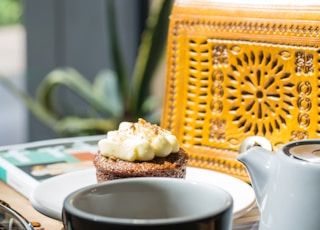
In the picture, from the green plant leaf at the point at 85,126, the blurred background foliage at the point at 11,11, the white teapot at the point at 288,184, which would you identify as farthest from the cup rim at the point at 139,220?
the blurred background foliage at the point at 11,11

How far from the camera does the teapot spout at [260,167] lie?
584 mm

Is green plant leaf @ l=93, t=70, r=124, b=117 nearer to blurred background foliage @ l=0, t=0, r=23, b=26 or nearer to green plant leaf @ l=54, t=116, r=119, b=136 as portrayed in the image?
green plant leaf @ l=54, t=116, r=119, b=136

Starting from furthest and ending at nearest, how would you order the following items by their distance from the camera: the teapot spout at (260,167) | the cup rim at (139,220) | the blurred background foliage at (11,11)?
the blurred background foliage at (11,11) → the teapot spout at (260,167) → the cup rim at (139,220)

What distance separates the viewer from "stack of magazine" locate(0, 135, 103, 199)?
2.57 ft

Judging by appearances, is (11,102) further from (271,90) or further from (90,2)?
(271,90)

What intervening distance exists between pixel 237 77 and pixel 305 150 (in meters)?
0.24

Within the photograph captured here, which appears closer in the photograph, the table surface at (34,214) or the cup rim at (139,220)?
the cup rim at (139,220)

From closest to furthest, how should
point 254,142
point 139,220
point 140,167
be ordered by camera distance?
1. point 139,220
2. point 140,167
3. point 254,142

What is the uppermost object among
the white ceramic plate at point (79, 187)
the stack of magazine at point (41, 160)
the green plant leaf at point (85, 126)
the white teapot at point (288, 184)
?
the white teapot at point (288, 184)

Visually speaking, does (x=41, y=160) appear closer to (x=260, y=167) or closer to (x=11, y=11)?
(x=260, y=167)

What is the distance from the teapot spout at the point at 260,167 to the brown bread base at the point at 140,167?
0.35 ft

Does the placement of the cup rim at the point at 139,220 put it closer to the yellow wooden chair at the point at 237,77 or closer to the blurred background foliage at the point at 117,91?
the yellow wooden chair at the point at 237,77

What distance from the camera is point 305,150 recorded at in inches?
22.8

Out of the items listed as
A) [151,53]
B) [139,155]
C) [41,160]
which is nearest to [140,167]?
[139,155]
